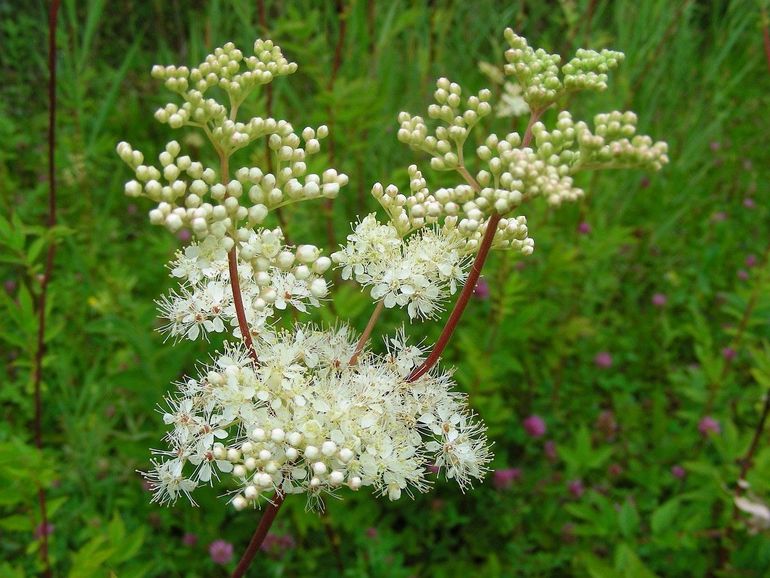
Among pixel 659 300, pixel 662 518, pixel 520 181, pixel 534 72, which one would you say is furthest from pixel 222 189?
pixel 659 300

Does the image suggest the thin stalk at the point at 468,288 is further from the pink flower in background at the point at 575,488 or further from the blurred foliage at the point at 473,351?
the pink flower in background at the point at 575,488

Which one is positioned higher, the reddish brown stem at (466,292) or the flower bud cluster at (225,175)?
the flower bud cluster at (225,175)

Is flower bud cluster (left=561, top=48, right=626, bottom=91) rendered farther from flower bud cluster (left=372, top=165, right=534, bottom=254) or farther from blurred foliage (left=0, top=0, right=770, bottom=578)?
blurred foliage (left=0, top=0, right=770, bottom=578)

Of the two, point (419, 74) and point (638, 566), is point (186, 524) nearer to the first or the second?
point (638, 566)

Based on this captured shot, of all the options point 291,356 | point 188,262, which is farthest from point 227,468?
point 188,262

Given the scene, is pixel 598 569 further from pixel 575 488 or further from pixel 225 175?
pixel 225 175

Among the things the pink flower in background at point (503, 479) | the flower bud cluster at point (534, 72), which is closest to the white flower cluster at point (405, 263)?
the flower bud cluster at point (534, 72)
